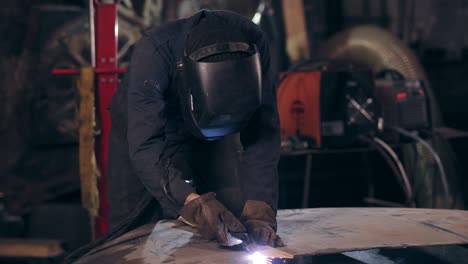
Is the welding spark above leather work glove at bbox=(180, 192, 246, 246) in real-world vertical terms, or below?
below

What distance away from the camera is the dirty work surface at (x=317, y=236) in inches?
90.7

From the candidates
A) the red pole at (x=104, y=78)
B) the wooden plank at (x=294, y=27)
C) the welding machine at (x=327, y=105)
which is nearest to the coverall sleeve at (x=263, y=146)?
the red pole at (x=104, y=78)

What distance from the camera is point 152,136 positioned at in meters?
2.64

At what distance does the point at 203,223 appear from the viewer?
8.02 ft

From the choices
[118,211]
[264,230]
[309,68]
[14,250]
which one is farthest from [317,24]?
[264,230]

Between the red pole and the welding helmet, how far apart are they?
1377mm

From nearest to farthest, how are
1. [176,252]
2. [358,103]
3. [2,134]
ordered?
[176,252] < [358,103] < [2,134]

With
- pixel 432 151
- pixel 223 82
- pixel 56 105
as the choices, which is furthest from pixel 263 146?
pixel 56 105

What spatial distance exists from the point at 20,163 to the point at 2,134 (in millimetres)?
286

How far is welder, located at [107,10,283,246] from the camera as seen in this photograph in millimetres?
2455

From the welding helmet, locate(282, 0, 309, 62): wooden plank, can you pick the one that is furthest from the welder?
locate(282, 0, 309, 62): wooden plank

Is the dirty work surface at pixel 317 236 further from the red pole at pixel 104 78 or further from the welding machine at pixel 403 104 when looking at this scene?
the welding machine at pixel 403 104

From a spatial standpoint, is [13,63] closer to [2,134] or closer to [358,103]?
[2,134]

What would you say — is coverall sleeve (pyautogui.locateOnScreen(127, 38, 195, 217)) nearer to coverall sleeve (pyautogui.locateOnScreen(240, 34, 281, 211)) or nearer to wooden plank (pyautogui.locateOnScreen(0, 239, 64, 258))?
coverall sleeve (pyautogui.locateOnScreen(240, 34, 281, 211))
